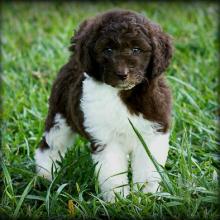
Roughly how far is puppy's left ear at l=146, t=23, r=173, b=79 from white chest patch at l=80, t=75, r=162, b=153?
0.38m

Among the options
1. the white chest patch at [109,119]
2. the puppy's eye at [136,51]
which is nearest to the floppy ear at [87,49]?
the white chest patch at [109,119]

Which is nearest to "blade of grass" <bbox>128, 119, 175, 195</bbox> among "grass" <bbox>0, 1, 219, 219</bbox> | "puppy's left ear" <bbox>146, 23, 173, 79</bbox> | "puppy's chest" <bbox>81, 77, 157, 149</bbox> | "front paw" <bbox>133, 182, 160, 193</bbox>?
"grass" <bbox>0, 1, 219, 219</bbox>

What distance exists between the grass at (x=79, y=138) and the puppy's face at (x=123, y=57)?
0.91 m

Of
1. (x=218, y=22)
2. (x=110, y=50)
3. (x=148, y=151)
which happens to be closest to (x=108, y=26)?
(x=110, y=50)

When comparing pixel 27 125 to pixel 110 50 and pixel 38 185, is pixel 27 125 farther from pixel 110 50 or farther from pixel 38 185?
pixel 110 50

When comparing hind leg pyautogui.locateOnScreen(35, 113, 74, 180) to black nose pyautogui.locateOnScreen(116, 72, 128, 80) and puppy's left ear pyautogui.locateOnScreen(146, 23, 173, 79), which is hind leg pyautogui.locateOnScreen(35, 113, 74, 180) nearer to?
puppy's left ear pyautogui.locateOnScreen(146, 23, 173, 79)

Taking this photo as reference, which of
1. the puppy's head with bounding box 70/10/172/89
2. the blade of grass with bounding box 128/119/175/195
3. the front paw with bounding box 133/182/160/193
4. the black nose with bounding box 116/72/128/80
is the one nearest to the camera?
the black nose with bounding box 116/72/128/80

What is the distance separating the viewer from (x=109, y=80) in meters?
5.66

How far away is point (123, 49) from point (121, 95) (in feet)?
1.69

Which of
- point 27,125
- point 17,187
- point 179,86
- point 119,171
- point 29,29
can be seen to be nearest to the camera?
point 119,171

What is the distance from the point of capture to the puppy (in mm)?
5699

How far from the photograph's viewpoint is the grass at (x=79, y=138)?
5.84 meters

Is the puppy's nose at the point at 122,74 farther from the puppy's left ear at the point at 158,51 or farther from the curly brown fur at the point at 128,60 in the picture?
the puppy's left ear at the point at 158,51

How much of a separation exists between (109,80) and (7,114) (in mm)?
2714
